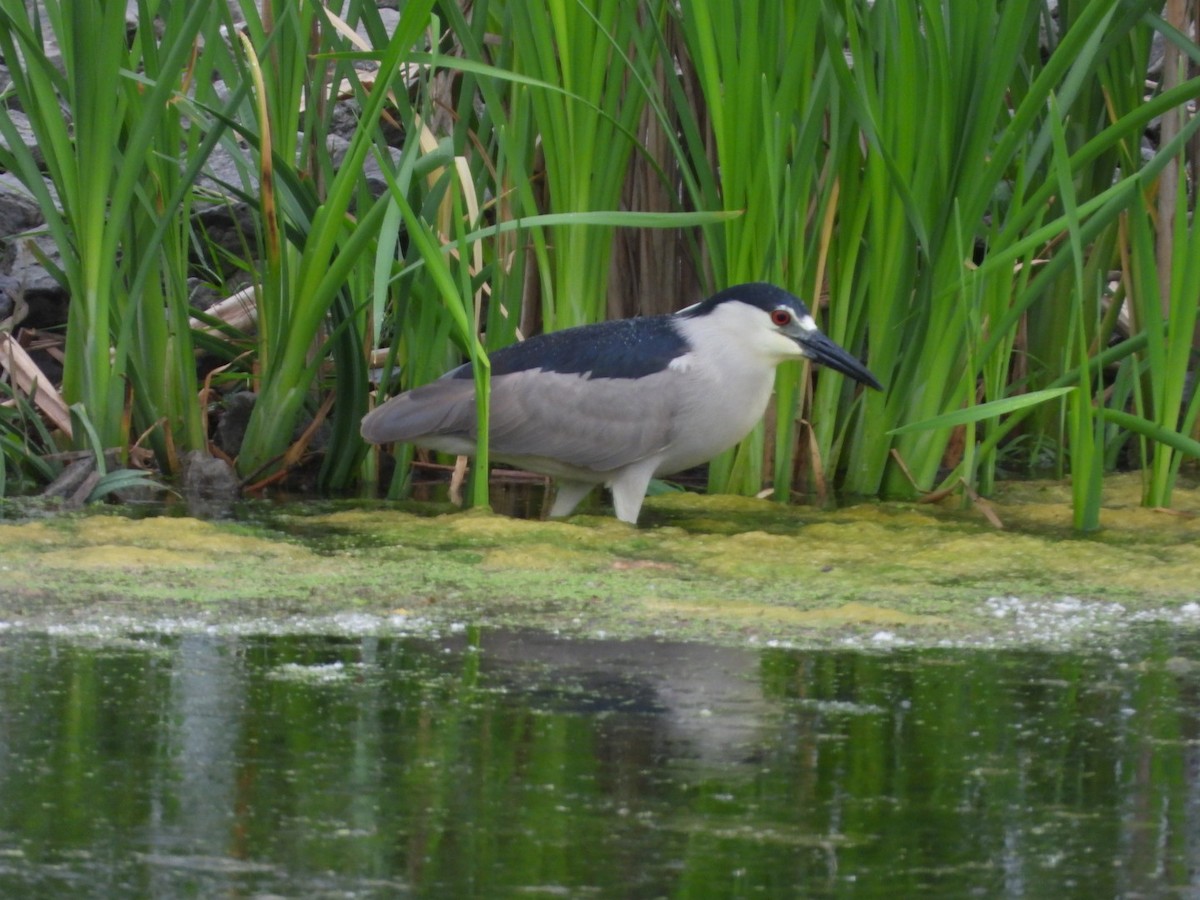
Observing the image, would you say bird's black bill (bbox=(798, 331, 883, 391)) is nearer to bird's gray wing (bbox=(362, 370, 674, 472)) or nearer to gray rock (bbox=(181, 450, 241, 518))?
bird's gray wing (bbox=(362, 370, 674, 472))

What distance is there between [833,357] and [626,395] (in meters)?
0.53

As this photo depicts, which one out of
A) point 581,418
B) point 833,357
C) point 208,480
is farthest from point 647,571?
point 208,480

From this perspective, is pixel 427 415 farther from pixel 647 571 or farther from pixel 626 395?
pixel 647 571

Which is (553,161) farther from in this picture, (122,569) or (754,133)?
(122,569)

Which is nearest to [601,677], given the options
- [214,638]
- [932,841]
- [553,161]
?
[214,638]

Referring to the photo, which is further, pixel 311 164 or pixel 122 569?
pixel 311 164

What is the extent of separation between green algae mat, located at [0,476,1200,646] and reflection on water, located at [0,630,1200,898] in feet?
0.72

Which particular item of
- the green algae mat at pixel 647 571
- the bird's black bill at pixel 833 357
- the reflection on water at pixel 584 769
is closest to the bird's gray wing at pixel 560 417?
the green algae mat at pixel 647 571

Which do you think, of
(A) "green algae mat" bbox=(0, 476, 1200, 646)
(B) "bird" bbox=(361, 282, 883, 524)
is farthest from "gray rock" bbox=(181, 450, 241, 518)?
(B) "bird" bbox=(361, 282, 883, 524)

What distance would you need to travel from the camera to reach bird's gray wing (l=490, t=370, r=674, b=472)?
15.3 feet

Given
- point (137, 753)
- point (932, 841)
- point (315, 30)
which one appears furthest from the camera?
point (315, 30)

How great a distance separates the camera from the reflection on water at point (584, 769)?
1.89 metres

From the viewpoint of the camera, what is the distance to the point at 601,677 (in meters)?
2.79

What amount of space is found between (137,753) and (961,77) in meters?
2.88
